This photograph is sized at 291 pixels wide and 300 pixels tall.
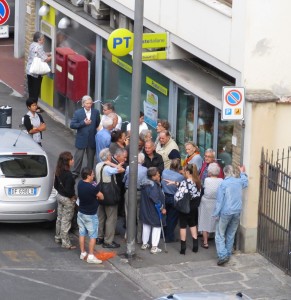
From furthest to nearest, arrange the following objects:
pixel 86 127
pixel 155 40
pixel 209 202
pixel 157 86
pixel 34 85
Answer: pixel 34 85 < pixel 157 86 < pixel 86 127 < pixel 155 40 < pixel 209 202

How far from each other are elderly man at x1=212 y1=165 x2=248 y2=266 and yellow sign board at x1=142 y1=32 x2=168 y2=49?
2.96m

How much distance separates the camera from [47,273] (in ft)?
54.1

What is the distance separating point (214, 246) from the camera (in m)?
18.0

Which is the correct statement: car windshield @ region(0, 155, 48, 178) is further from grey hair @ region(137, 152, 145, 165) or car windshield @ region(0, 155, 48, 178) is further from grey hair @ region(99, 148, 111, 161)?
grey hair @ region(137, 152, 145, 165)

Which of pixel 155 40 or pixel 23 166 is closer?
pixel 23 166

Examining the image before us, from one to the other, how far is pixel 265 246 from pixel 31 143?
14.2 feet

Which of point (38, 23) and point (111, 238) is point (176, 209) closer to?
point (111, 238)

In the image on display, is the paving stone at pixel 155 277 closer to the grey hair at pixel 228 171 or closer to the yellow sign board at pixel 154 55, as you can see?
the grey hair at pixel 228 171

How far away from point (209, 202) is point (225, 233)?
616mm

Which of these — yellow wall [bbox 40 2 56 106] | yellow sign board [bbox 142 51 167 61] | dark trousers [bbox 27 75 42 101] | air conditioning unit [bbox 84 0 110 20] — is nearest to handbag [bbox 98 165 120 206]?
yellow sign board [bbox 142 51 167 61]

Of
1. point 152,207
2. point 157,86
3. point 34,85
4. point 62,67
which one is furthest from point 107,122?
point 34,85

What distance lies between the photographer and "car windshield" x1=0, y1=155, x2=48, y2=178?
17641mm

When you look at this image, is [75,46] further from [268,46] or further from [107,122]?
[268,46]

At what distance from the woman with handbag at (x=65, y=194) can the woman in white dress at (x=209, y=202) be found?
2077 millimetres
